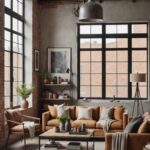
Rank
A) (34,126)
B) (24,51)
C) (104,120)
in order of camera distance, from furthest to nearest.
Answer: (24,51) < (104,120) < (34,126)

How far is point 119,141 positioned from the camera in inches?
273

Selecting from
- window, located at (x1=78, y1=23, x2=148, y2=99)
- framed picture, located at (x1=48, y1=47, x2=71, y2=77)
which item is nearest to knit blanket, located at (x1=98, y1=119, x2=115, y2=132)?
window, located at (x1=78, y1=23, x2=148, y2=99)

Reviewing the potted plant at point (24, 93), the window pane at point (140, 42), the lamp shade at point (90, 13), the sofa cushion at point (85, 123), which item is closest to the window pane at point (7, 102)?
the potted plant at point (24, 93)

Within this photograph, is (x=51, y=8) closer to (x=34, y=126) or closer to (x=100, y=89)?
(x=100, y=89)

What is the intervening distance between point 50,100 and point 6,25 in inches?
129

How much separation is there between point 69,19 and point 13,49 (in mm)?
2510

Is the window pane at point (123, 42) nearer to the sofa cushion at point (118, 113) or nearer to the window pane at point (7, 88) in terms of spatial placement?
the sofa cushion at point (118, 113)

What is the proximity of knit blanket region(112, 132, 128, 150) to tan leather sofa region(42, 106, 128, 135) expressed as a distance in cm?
319

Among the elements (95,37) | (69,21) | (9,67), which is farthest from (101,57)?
(9,67)

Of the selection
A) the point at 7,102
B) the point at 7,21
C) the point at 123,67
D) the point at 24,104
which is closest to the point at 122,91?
the point at 123,67

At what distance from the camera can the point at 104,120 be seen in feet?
34.1

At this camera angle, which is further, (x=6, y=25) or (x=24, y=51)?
(x=24, y=51)

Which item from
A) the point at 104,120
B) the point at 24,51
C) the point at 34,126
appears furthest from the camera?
the point at 24,51

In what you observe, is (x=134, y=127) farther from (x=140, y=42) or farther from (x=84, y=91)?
(x=140, y=42)
